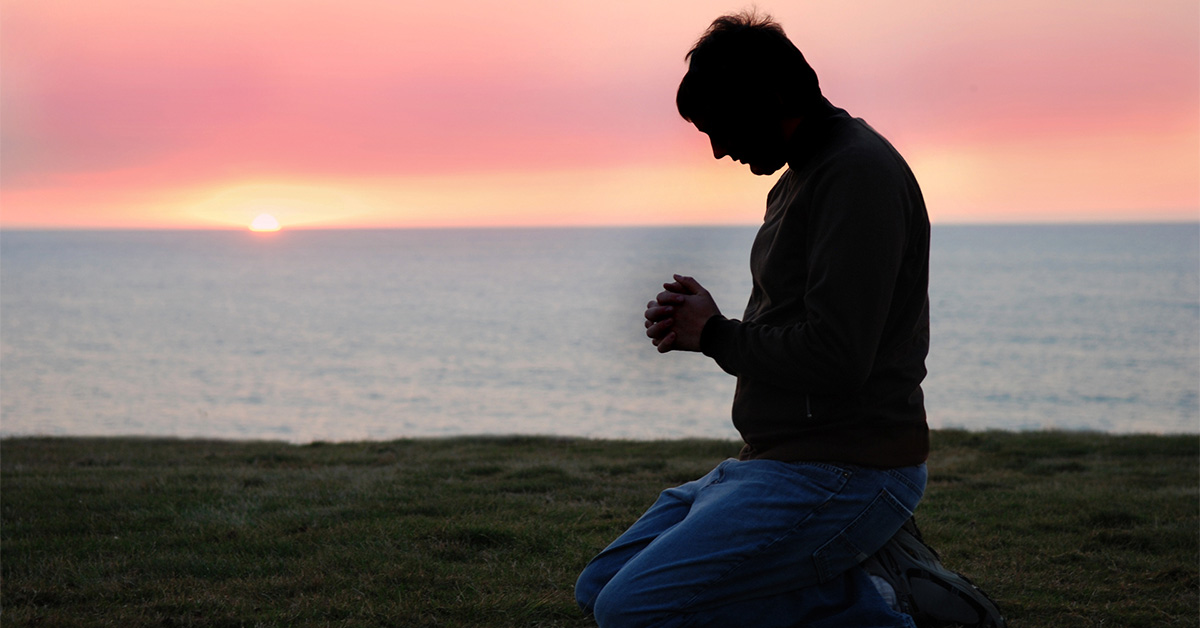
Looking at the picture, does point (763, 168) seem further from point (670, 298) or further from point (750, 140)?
point (670, 298)

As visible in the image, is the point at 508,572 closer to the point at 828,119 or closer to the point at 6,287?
the point at 828,119

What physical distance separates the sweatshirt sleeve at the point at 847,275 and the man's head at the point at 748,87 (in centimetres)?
27

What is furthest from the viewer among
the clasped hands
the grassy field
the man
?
the grassy field

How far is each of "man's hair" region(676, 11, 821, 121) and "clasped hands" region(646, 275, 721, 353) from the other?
1.84 ft

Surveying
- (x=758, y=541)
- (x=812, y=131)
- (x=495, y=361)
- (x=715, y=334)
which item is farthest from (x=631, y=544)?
(x=495, y=361)

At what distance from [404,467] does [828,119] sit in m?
6.24

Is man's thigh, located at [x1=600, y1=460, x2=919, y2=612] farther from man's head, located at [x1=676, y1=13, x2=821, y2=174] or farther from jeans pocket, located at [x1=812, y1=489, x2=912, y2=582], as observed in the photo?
man's head, located at [x1=676, y1=13, x2=821, y2=174]

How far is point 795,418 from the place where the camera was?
2791 millimetres

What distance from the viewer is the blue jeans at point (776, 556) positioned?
2.74 m

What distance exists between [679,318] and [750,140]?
59 centimetres

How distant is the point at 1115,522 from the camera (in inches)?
232

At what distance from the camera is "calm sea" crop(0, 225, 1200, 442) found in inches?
1016

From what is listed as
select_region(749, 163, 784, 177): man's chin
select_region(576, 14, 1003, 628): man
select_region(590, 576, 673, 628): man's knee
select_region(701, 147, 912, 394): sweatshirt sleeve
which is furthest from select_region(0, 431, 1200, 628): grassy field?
select_region(749, 163, 784, 177): man's chin

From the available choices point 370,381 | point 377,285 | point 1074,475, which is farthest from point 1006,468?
point 377,285
